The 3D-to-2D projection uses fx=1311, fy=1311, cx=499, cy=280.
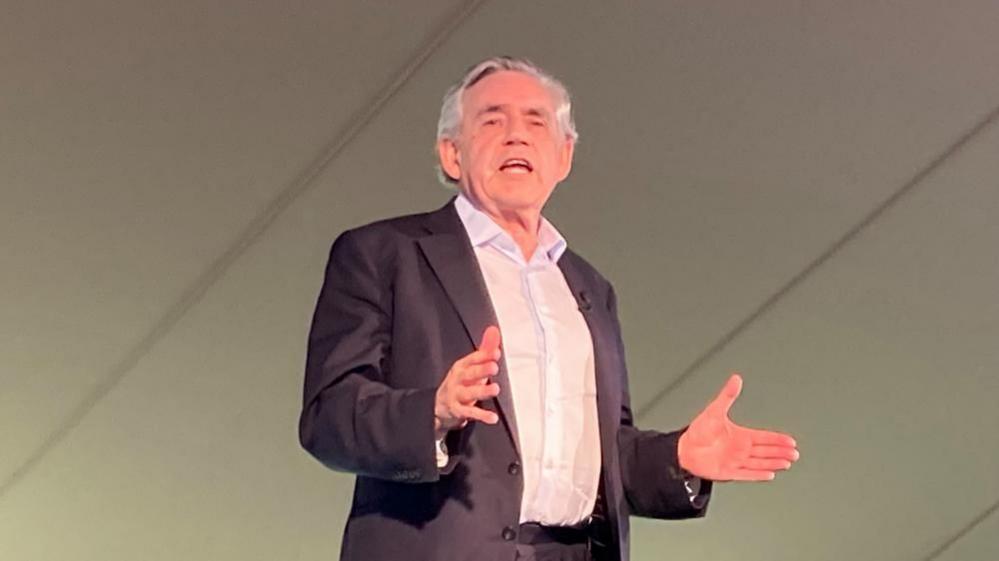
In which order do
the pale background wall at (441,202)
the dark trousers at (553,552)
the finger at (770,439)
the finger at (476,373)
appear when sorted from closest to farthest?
1. the finger at (476,373)
2. the dark trousers at (553,552)
3. the finger at (770,439)
4. the pale background wall at (441,202)

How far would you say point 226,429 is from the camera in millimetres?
2326

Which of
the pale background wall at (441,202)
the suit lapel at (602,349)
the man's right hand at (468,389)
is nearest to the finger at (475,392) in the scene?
the man's right hand at (468,389)

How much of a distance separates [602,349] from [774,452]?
187mm

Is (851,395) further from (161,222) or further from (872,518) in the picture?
(161,222)

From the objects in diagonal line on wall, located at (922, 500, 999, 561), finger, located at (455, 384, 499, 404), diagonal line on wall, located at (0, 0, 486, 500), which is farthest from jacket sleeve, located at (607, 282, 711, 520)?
diagonal line on wall, located at (922, 500, 999, 561)

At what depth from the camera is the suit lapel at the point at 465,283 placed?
1137 mm

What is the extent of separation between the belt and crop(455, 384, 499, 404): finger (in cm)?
16

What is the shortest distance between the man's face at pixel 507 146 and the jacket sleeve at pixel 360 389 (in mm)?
129

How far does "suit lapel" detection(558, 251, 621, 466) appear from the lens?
1.22 m

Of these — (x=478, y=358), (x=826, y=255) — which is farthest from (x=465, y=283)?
(x=826, y=255)

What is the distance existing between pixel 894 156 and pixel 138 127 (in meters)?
1.21

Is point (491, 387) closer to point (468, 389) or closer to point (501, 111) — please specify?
point (468, 389)

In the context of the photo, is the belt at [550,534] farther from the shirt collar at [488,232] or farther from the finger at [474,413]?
the shirt collar at [488,232]

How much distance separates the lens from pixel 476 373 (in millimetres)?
1014
